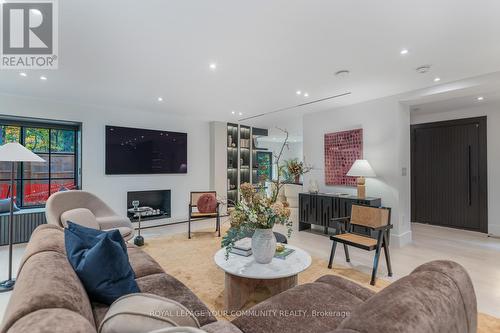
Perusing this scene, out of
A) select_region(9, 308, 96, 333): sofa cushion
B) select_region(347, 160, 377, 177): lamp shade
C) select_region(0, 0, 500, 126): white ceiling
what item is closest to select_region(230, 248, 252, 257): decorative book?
select_region(9, 308, 96, 333): sofa cushion

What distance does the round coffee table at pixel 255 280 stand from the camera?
2014 mm

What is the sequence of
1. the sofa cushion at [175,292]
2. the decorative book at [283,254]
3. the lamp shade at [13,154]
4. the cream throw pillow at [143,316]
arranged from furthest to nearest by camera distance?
the lamp shade at [13,154] → the decorative book at [283,254] → the sofa cushion at [175,292] → the cream throw pillow at [143,316]

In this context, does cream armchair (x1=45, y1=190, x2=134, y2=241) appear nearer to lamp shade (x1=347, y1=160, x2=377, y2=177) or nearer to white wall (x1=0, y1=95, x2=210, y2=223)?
white wall (x1=0, y1=95, x2=210, y2=223)

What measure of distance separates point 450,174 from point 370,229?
330 centimetres

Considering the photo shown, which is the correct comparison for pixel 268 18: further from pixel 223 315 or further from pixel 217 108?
pixel 217 108

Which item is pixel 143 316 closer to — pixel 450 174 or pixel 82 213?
pixel 82 213

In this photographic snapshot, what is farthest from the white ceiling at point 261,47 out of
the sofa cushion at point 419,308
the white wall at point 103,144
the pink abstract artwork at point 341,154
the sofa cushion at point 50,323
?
the sofa cushion at point 50,323

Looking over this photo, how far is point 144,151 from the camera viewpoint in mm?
5441

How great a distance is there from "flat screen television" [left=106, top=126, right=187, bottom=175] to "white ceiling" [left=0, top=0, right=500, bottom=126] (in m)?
1.14

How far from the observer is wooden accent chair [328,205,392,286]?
2.90 meters

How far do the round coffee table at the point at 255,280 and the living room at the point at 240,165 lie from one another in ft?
0.06

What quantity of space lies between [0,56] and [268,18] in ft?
9.42

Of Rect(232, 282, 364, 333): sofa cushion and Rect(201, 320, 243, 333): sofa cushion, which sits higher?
Rect(201, 320, 243, 333): sofa cushion

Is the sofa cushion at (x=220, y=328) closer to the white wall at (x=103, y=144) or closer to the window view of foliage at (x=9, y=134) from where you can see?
the white wall at (x=103, y=144)
